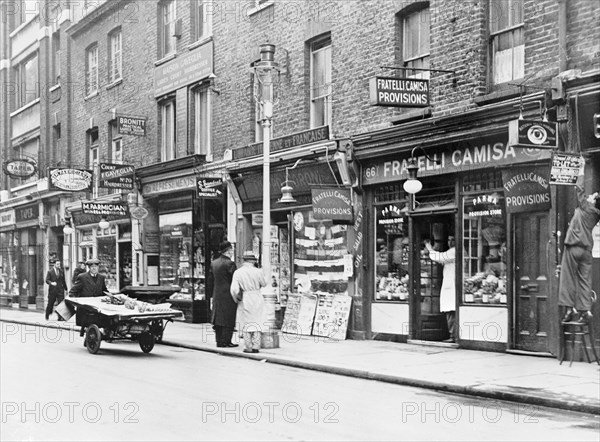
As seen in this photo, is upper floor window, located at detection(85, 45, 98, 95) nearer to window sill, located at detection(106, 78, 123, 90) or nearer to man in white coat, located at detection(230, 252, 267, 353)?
window sill, located at detection(106, 78, 123, 90)

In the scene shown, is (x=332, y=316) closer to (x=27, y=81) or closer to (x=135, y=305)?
(x=135, y=305)

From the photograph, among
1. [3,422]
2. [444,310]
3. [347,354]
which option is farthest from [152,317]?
[3,422]

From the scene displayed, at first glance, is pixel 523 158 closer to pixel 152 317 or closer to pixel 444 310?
pixel 444 310

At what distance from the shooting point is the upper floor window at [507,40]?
573 inches

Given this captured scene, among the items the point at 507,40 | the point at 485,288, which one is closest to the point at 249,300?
the point at 485,288

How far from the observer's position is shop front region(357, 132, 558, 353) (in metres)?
14.3

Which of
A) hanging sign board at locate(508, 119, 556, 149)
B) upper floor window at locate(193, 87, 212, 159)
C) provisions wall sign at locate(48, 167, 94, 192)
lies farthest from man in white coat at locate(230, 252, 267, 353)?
provisions wall sign at locate(48, 167, 94, 192)

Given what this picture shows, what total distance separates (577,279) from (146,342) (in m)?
7.68

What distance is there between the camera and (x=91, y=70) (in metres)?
30.8

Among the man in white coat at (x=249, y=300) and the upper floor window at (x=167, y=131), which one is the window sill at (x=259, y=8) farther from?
the man in white coat at (x=249, y=300)

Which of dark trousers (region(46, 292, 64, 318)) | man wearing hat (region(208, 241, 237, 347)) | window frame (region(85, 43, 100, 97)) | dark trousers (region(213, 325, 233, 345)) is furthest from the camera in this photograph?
window frame (region(85, 43, 100, 97))

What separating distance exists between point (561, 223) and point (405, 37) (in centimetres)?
546

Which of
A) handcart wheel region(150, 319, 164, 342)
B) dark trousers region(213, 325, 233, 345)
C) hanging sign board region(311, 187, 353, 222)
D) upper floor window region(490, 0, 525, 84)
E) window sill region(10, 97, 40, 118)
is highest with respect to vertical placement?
window sill region(10, 97, 40, 118)

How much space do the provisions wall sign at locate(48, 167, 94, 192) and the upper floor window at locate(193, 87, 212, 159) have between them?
5258 mm
